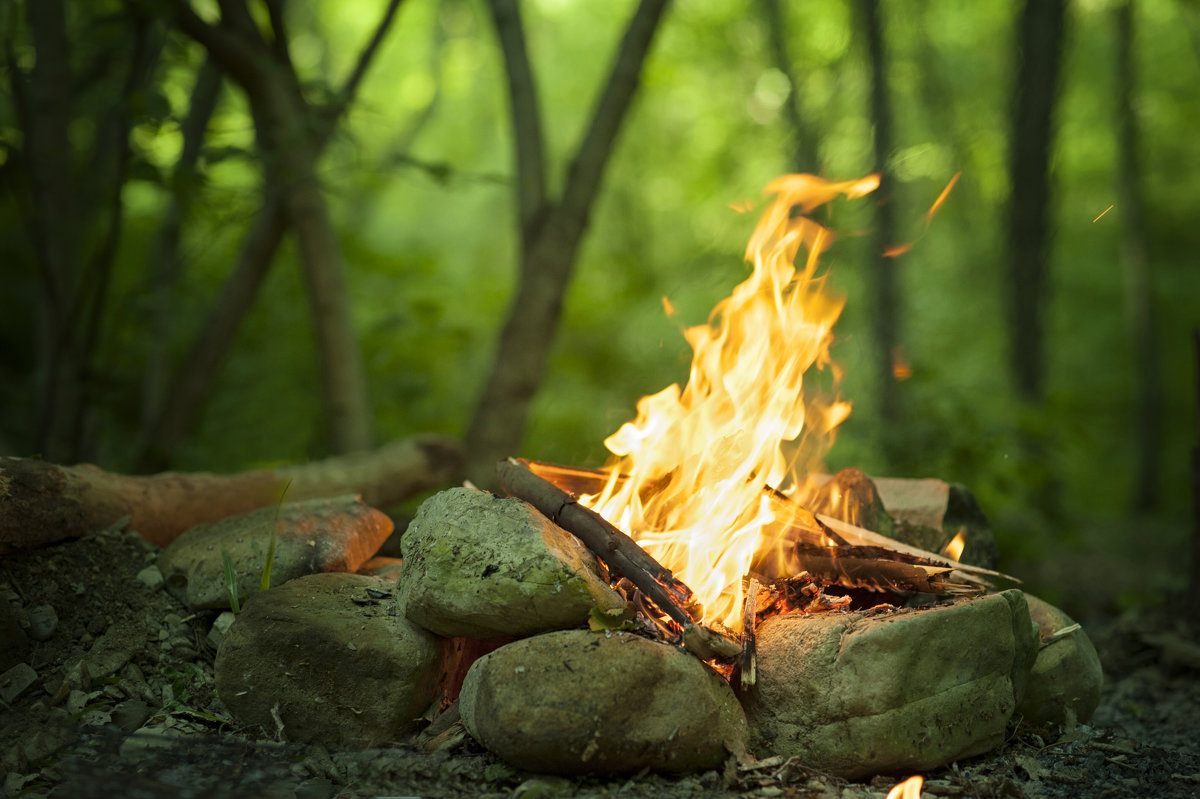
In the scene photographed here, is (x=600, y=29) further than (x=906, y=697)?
Yes

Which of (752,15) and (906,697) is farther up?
(752,15)

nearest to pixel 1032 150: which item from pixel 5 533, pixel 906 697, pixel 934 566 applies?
pixel 934 566

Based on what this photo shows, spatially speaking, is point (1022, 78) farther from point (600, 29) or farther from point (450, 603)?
point (600, 29)

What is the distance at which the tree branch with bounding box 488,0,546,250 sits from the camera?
5883mm

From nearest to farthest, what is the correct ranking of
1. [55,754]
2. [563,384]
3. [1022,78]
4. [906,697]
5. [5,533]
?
[55,754], [906,697], [5,533], [1022,78], [563,384]

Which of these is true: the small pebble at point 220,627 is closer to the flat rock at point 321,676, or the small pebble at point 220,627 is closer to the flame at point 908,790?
the flat rock at point 321,676

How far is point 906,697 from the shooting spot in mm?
2508

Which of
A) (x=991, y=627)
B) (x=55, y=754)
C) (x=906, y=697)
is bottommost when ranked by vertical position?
(x=55, y=754)

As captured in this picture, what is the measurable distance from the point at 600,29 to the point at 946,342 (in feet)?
29.4

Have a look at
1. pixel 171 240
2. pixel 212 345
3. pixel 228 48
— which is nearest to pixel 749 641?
pixel 228 48

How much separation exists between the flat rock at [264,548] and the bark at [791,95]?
339 inches

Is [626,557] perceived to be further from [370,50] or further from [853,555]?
[370,50]

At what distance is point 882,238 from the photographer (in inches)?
396

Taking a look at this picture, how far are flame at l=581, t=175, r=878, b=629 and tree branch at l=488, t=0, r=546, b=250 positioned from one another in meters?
2.46
